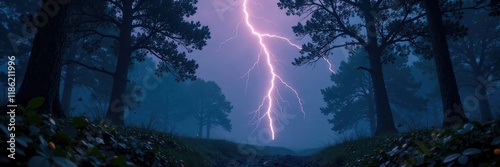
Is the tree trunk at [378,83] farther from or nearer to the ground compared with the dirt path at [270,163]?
farther from the ground

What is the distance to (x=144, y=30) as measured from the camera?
12797 millimetres

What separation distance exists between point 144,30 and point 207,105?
3082cm

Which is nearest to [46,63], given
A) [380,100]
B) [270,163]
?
[270,163]

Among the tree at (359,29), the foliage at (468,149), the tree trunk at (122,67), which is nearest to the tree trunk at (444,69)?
the foliage at (468,149)

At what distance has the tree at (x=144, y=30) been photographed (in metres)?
10.7

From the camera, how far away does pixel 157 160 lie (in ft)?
15.6

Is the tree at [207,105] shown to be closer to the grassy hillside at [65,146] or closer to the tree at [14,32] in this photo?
the tree at [14,32]

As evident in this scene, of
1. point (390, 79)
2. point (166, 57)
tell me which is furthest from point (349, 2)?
point (390, 79)

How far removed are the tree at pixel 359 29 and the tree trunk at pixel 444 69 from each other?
4427 millimetres

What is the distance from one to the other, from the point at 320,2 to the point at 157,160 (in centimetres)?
1007

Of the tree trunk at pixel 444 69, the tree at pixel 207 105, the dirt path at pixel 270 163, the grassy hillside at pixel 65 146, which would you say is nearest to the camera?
the grassy hillside at pixel 65 146

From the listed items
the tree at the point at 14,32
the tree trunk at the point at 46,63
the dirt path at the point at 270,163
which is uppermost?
the tree at the point at 14,32

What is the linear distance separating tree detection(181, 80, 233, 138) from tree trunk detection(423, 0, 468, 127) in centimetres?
3650

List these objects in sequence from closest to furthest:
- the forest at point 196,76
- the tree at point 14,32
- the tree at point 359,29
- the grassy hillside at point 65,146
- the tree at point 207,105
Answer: the grassy hillside at point 65,146 → the forest at point 196,76 → the tree at point 359,29 → the tree at point 14,32 → the tree at point 207,105
